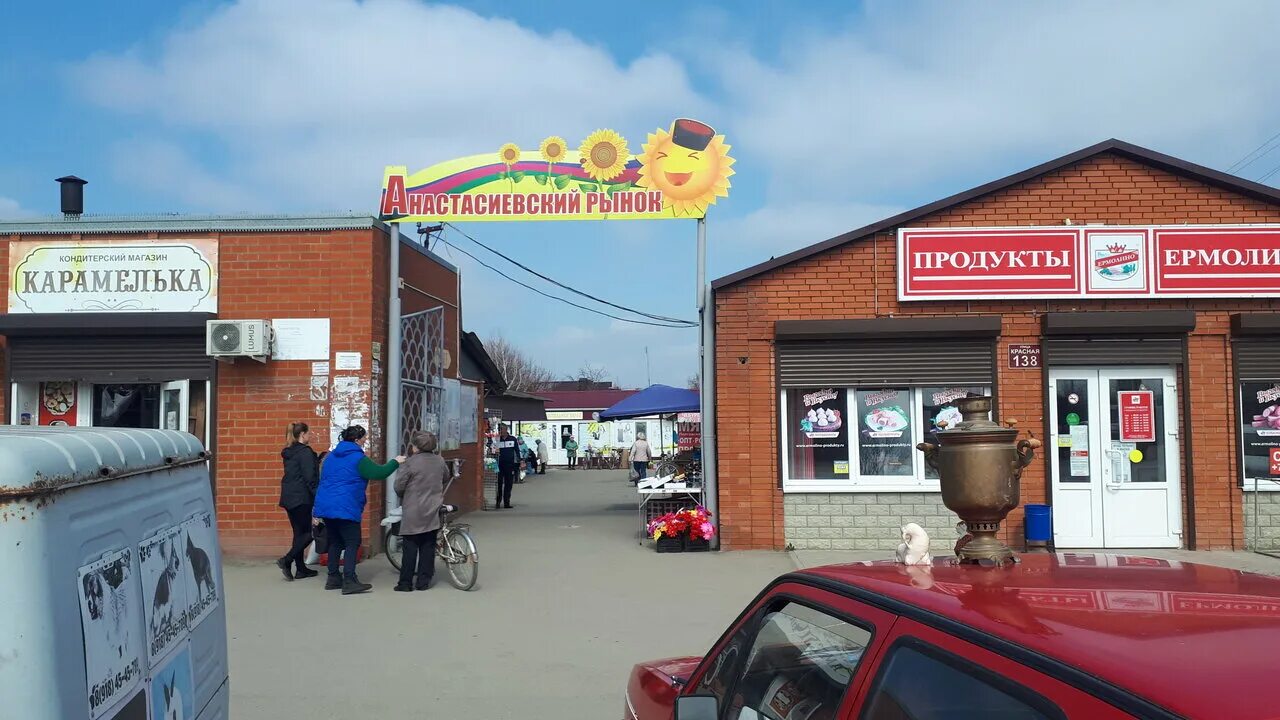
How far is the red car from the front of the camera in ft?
5.77

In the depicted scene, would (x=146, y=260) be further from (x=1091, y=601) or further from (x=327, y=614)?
(x=1091, y=601)

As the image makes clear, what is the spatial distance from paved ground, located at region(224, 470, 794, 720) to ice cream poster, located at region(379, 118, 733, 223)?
430 centimetres

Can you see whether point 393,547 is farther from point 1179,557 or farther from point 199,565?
point 1179,557

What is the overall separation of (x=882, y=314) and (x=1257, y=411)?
15.5ft

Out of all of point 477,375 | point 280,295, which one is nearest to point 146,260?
point 280,295

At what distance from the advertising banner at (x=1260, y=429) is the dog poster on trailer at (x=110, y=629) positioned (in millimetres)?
12733

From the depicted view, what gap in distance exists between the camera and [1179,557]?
11.1m

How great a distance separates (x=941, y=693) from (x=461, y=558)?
8597 millimetres

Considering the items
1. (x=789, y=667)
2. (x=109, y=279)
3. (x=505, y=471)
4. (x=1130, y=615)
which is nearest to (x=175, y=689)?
(x=789, y=667)

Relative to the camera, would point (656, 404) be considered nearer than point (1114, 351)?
No

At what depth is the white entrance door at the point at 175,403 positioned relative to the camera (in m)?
12.3

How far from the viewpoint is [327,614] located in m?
9.10

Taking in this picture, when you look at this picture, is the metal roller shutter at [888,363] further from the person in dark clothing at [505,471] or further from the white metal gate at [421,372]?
the person in dark clothing at [505,471]

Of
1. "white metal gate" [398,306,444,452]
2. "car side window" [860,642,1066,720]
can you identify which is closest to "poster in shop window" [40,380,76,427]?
"white metal gate" [398,306,444,452]
